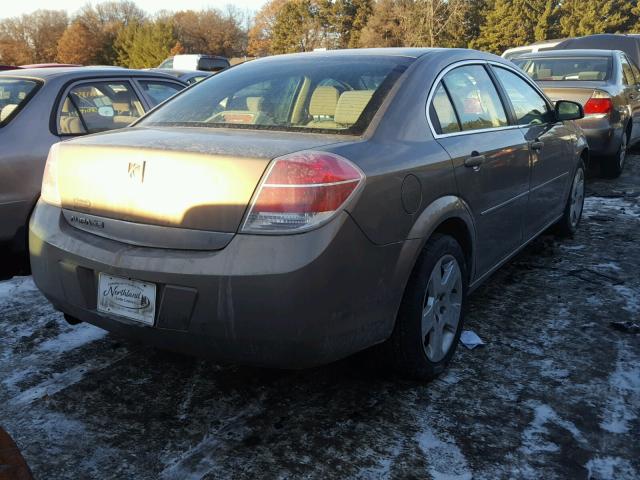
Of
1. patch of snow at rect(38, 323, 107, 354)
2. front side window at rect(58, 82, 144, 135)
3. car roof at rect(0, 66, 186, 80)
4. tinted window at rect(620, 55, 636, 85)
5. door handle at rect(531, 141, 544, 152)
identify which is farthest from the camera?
tinted window at rect(620, 55, 636, 85)

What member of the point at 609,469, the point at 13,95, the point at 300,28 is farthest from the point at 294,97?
the point at 300,28

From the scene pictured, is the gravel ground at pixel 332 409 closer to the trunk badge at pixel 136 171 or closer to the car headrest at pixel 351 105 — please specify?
the trunk badge at pixel 136 171

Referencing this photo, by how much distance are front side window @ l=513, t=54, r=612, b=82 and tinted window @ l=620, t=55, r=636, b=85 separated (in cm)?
34

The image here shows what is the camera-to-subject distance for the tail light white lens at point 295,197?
2.15 m

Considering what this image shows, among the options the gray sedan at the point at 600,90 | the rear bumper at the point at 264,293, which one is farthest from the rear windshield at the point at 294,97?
the gray sedan at the point at 600,90

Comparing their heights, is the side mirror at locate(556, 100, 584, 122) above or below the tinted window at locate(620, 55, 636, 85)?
below

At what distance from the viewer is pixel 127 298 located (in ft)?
7.75

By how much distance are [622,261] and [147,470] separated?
3913 millimetres

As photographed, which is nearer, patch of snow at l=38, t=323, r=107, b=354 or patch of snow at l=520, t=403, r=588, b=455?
patch of snow at l=520, t=403, r=588, b=455

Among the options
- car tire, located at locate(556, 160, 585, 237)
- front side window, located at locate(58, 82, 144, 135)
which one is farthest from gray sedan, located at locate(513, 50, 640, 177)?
front side window, located at locate(58, 82, 144, 135)

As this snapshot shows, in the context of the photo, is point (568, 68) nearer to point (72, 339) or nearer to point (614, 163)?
point (614, 163)

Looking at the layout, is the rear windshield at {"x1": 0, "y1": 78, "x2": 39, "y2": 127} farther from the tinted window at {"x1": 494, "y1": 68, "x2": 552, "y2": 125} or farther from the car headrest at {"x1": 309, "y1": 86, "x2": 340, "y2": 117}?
the tinted window at {"x1": 494, "y1": 68, "x2": 552, "y2": 125}

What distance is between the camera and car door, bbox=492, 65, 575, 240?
398cm

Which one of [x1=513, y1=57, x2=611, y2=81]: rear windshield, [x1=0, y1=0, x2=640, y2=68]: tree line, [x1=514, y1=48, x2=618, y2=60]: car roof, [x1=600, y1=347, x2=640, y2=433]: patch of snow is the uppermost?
[x1=0, y1=0, x2=640, y2=68]: tree line
